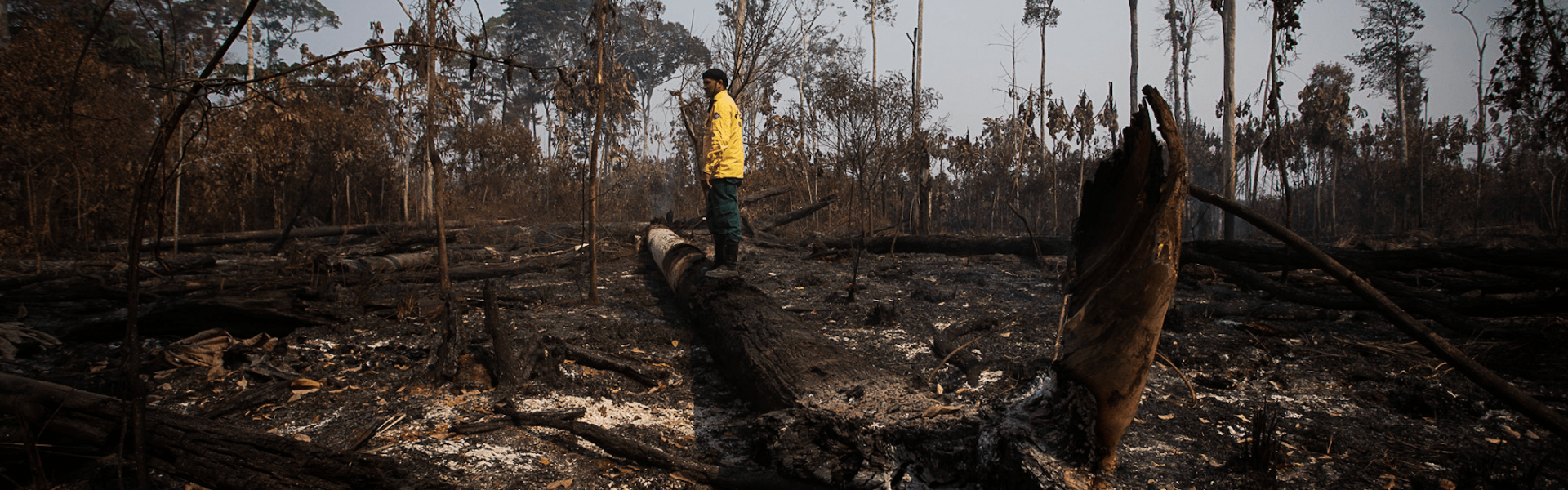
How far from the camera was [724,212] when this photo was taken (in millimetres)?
5484

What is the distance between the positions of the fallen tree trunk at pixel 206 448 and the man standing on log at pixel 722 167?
366 cm

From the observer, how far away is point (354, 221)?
1412 cm

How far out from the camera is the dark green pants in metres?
5.46

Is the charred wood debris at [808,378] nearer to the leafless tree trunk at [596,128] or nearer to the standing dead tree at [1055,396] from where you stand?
the standing dead tree at [1055,396]

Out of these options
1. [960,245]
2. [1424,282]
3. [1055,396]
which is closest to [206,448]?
[1055,396]

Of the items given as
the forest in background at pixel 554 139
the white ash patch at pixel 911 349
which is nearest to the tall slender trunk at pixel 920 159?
the forest in background at pixel 554 139

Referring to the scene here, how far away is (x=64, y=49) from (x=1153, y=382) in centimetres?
1225

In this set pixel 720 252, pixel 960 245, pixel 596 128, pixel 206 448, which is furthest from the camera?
pixel 960 245

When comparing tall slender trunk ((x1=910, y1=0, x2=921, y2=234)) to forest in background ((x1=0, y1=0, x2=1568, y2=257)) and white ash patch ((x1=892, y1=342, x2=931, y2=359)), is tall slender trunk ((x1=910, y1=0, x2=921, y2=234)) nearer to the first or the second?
forest in background ((x1=0, y1=0, x2=1568, y2=257))

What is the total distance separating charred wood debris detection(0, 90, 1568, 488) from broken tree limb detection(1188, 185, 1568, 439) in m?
0.02

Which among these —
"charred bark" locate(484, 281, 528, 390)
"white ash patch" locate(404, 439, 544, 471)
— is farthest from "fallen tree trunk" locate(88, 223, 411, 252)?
"white ash patch" locate(404, 439, 544, 471)

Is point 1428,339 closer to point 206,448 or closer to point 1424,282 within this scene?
point 206,448

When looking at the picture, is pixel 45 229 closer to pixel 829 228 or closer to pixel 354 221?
pixel 354 221

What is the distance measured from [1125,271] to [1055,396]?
17.1 inches
